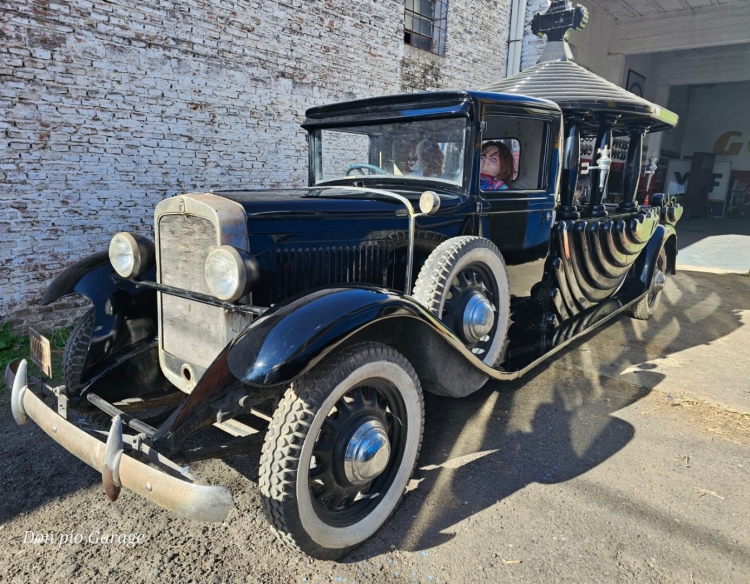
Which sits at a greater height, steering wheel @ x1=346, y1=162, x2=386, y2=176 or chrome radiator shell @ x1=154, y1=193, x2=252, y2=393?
steering wheel @ x1=346, y1=162, x2=386, y2=176

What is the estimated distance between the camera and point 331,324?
6.10 feet

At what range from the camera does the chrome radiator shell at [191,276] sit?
2.17 meters

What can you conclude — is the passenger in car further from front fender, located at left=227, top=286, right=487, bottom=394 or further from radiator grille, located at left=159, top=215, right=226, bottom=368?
radiator grille, located at left=159, top=215, right=226, bottom=368

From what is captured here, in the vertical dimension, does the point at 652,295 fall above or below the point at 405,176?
A: below

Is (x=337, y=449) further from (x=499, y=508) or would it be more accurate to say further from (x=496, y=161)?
(x=496, y=161)

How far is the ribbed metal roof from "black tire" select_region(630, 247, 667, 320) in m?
1.47

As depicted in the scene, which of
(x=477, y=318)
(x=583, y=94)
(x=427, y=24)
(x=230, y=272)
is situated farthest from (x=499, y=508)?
(x=427, y=24)

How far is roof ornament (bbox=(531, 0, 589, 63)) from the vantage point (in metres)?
4.91

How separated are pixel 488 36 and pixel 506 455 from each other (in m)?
9.11

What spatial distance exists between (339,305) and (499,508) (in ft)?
4.09

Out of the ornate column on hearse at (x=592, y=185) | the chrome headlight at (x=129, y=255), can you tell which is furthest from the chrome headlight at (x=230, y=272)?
the ornate column on hearse at (x=592, y=185)

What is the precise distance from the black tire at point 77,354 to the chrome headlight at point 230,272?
101cm

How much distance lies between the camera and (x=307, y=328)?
1828 mm

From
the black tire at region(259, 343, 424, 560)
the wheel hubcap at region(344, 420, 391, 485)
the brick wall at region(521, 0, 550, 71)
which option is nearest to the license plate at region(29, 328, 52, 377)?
the black tire at region(259, 343, 424, 560)
